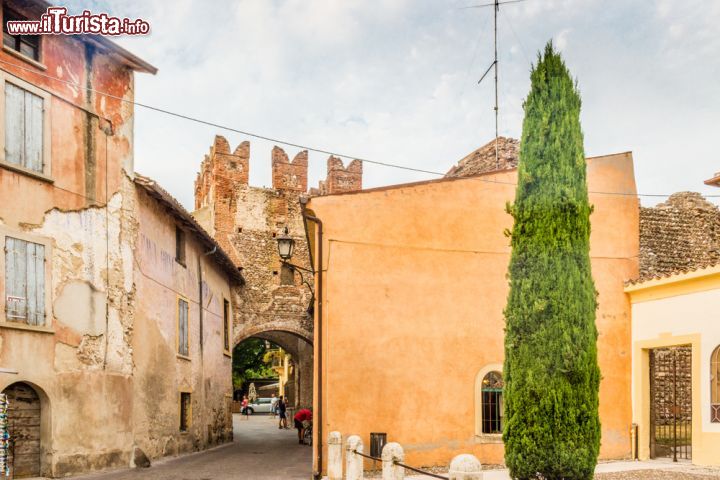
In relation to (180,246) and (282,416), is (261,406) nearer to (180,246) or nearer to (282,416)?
(282,416)

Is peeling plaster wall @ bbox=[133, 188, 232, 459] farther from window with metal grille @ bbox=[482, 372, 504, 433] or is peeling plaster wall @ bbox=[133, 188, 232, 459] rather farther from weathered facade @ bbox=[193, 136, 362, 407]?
window with metal grille @ bbox=[482, 372, 504, 433]

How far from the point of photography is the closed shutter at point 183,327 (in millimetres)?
19047

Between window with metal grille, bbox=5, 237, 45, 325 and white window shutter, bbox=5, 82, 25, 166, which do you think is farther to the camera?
white window shutter, bbox=5, 82, 25, 166

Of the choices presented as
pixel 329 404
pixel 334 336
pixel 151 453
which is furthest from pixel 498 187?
pixel 151 453

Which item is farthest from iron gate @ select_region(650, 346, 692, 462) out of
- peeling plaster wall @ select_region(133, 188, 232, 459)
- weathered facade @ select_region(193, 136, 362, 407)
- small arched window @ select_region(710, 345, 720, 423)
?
weathered facade @ select_region(193, 136, 362, 407)

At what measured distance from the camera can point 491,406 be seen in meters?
13.6

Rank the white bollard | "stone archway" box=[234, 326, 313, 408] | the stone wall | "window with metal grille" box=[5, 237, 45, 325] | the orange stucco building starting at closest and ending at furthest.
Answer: the white bollard → "window with metal grille" box=[5, 237, 45, 325] → the orange stucco building → the stone wall → "stone archway" box=[234, 326, 313, 408]

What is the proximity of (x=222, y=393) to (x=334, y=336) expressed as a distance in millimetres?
12394

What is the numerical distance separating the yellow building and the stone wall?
2.01 metres

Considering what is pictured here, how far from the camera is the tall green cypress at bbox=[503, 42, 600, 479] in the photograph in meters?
9.18

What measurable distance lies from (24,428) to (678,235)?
1431 centimetres

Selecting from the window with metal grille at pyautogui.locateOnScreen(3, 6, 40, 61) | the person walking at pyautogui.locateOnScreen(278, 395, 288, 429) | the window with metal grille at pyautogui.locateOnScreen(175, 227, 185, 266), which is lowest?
the person walking at pyautogui.locateOnScreen(278, 395, 288, 429)

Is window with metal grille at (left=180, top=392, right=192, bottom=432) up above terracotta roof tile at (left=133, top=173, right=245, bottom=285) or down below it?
below

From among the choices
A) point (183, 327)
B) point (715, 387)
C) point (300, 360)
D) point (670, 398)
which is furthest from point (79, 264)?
point (300, 360)
